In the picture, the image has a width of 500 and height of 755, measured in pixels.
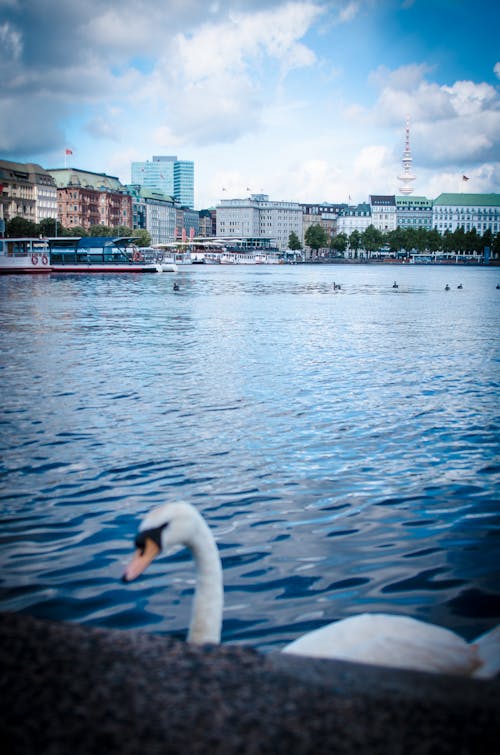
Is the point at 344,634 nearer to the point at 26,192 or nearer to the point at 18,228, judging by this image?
the point at 18,228

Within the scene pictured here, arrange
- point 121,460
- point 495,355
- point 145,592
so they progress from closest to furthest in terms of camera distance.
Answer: point 145,592 → point 121,460 → point 495,355

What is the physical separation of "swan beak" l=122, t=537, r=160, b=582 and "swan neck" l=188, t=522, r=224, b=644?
12.3 inches

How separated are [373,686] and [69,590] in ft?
11.9

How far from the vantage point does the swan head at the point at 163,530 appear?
3.48 metres

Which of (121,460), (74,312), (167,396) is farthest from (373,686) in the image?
(74,312)

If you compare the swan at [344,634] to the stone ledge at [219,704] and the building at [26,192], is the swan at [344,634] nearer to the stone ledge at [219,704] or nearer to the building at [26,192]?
the stone ledge at [219,704]

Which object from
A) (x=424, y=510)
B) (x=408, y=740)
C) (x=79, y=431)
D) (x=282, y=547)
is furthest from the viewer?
(x=79, y=431)

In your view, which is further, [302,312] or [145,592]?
[302,312]

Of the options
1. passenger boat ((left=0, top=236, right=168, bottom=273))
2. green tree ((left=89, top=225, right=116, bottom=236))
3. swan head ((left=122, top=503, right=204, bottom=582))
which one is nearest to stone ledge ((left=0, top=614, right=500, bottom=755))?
swan head ((left=122, top=503, right=204, bottom=582))

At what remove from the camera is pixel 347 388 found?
1424cm

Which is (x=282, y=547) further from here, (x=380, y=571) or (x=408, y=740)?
(x=408, y=740)

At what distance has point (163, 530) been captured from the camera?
11.9 ft

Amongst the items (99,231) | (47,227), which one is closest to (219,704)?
(47,227)

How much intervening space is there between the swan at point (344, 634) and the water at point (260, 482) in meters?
1.23
